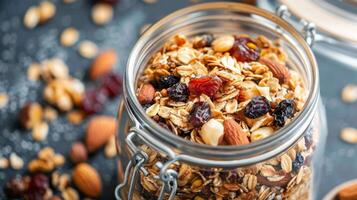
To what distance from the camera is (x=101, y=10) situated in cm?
104

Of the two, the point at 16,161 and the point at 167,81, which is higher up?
the point at 167,81

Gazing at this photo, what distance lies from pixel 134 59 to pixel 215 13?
0.12 meters

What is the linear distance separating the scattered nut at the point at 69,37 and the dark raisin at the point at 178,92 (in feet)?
1.35

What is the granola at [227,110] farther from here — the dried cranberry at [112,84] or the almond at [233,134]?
the dried cranberry at [112,84]

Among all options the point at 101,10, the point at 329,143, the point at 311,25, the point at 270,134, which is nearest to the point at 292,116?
the point at 270,134

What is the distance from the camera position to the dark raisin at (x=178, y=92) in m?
0.63

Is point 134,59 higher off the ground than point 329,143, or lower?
higher

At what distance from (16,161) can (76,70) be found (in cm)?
18

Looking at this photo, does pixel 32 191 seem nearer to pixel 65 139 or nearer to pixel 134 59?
pixel 65 139

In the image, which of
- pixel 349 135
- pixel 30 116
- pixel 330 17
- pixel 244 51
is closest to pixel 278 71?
pixel 244 51

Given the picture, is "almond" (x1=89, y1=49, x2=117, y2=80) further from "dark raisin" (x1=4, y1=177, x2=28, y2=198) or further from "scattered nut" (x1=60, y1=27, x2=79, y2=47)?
"dark raisin" (x1=4, y1=177, x2=28, y2=198)

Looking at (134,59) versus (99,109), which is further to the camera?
(99,109)

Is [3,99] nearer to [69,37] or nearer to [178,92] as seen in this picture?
[69,37]

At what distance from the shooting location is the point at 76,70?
98 cm
